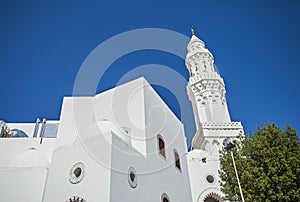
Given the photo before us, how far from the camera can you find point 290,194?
861 cm

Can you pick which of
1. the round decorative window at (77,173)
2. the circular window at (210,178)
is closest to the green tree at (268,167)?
the circular window at (210,178)

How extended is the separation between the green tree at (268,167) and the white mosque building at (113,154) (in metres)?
3.70

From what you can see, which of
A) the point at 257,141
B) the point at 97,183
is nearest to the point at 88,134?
the point at 97,183

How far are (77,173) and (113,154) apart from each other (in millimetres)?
1555

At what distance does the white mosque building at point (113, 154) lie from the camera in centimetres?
849

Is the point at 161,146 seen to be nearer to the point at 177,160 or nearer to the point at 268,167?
the point at 177,160

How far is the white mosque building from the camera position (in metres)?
8.49

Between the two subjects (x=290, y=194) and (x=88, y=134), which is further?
(x=88, y=134)

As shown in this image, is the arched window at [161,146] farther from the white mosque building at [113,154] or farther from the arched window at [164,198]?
the arched window at [164,198]

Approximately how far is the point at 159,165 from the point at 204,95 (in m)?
13.8

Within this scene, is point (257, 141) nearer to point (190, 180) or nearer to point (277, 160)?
point (277, 160)

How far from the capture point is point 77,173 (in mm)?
8703

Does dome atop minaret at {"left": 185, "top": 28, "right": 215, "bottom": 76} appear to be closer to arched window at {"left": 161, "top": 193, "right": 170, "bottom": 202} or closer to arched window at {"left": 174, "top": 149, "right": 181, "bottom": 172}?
arched window at {"left": 174, "top": 149, "right": 181, "bottom": 172}

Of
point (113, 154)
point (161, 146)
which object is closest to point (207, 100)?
point (161, 146)
